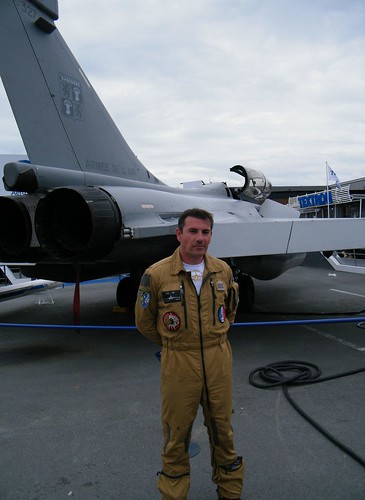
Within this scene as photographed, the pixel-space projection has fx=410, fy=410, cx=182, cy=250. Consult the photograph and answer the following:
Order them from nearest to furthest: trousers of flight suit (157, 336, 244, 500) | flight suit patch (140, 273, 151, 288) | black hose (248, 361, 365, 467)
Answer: trousers of flight suit (157, 336, 244, 500)
flight suit patch (140, 273, 151, 288)
black hose (248, 361, 365, 467)

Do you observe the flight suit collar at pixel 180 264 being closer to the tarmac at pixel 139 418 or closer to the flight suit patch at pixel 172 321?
the flight suit patch at pixel 172 321

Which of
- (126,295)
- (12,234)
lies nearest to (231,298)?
(12,234)

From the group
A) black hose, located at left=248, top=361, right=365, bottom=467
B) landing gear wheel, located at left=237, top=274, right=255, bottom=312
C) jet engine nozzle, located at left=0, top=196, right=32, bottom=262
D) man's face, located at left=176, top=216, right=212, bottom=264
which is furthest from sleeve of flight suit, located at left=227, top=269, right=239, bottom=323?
landing gear wheel, located at left=237, top=274, right=255, bottom=312

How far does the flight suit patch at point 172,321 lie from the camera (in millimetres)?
2031

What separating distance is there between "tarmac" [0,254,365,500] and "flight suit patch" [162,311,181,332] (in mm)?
950

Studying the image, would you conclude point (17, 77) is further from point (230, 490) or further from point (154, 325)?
point (230, 490)

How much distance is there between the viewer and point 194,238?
6.84 ft

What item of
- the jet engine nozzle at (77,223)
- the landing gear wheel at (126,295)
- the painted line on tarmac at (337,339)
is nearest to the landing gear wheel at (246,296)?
the painted line on tarmac at (337,339)

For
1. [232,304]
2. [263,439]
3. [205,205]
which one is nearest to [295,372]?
[263,439]

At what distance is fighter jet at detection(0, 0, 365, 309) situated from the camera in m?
4.51

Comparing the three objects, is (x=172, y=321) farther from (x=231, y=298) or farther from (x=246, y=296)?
(x=246, y=296)

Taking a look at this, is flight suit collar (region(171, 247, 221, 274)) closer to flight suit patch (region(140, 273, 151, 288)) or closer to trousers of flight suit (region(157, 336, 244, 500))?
flight suit patch (region(140, 273, 151, 288))

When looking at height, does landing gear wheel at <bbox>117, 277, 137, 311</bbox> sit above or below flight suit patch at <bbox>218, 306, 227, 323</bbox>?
below

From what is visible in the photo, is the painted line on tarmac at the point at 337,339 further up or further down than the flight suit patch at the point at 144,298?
further down
